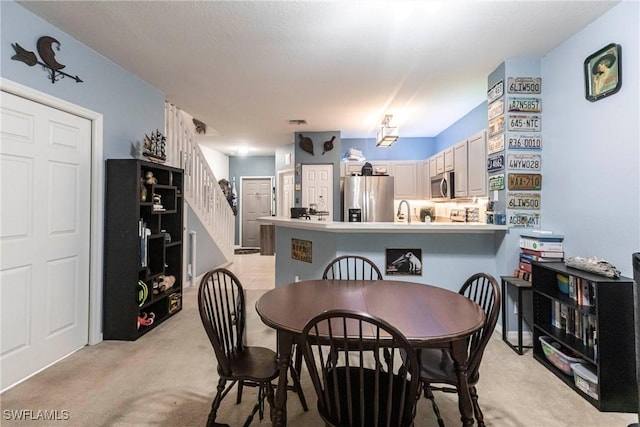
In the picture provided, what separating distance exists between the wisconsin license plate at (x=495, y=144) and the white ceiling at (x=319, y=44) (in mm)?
718

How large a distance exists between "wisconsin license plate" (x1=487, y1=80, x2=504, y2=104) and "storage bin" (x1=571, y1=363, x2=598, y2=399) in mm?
2408

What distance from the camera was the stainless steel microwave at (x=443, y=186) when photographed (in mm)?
4254

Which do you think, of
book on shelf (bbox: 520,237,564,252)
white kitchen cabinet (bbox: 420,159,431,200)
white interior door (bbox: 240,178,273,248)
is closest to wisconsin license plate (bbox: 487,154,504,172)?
book on shelf (bbox: 520,237,564,252)

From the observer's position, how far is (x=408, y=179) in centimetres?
578

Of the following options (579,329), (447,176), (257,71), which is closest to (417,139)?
(447,176)

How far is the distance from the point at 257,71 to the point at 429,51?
66.6 inches

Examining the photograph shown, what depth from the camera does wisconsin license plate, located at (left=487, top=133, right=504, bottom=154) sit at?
2958mm

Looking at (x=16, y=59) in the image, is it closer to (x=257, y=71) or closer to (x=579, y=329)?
(x=257, y=71)

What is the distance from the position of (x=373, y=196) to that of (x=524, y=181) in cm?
260

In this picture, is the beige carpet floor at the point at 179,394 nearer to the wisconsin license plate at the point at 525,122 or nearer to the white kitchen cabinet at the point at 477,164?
the white kitchen cabinet at the point at 477,164

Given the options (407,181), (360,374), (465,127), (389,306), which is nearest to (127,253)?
(389,306)

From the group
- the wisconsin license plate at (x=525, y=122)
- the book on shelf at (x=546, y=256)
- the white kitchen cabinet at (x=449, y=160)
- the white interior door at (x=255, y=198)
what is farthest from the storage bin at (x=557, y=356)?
the white interior door at (x=255, y=198)

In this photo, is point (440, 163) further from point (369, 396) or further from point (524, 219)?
point (369, 396)

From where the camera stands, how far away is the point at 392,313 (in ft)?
4.95
